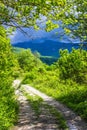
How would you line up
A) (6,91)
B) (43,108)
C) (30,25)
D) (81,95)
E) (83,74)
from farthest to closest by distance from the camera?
1. (83,74)
2. (81,95)
3. (43,108)
4. (6,91)
5. (30,25)

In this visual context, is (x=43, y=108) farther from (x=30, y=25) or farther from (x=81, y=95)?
(x=30, y=25)

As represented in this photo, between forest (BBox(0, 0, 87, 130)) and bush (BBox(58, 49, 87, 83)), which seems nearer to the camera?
forest (BBox(0, 0, 87, 130))

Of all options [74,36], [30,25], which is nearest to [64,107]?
[74,36]

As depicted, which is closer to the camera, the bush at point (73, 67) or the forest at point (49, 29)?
the forest at point (49, 29)

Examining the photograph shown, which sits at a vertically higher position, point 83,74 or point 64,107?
point 64,107

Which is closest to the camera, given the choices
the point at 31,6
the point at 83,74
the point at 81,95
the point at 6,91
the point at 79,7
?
the point at 31,6

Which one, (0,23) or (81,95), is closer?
(0,23)

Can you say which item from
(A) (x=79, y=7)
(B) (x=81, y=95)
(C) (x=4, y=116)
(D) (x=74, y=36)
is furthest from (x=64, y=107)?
(C) (x=4, y=116)

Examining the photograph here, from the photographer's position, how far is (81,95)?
37562 millimetres

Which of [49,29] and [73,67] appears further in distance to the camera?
[73,67]

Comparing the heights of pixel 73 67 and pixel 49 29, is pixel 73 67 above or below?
below

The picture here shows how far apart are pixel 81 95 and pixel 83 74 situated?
14.7 meters

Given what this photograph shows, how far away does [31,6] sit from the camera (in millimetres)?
16938

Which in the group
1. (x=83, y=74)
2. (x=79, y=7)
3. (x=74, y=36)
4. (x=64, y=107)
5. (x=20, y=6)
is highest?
(x=20, y=6)
